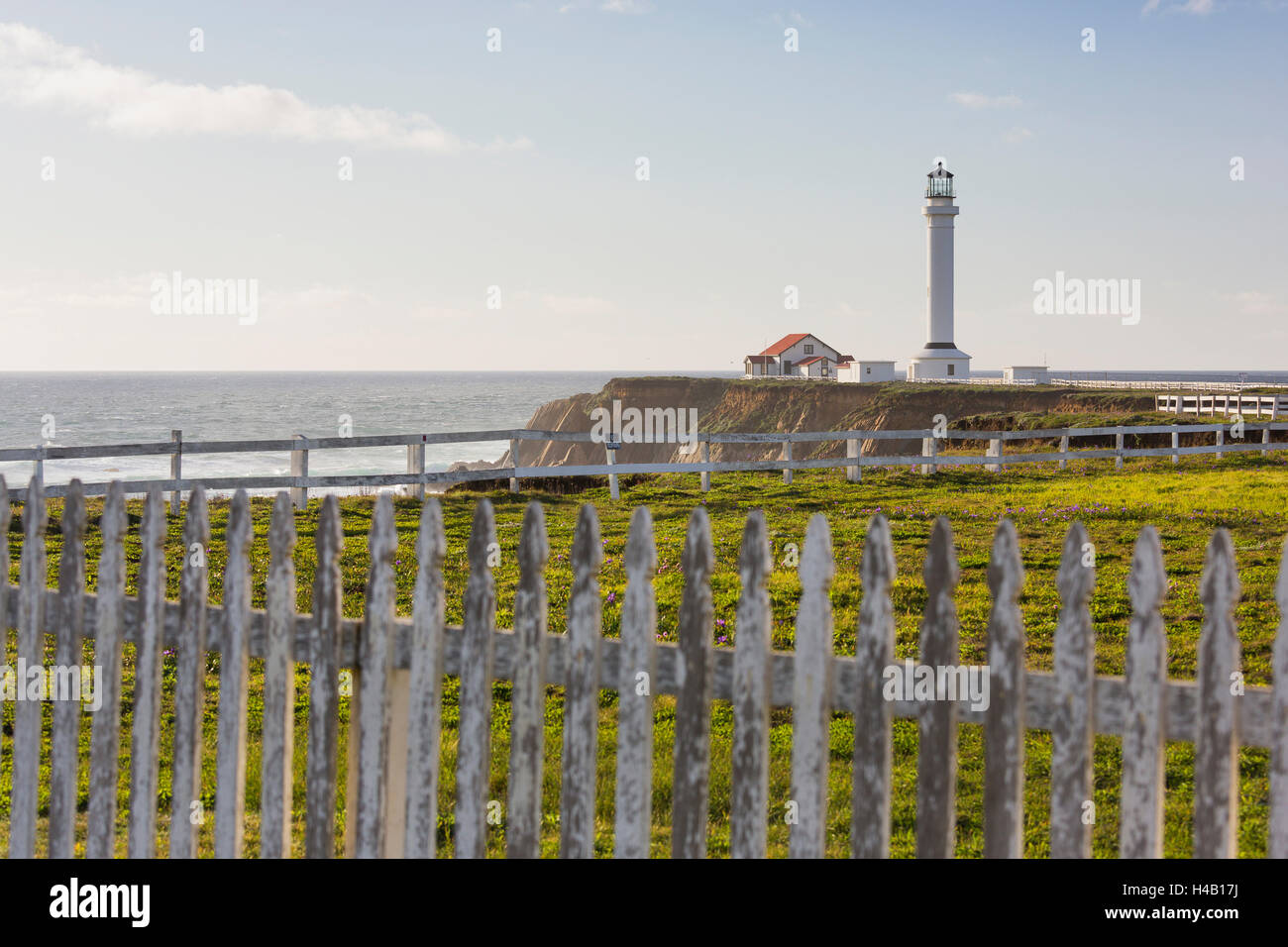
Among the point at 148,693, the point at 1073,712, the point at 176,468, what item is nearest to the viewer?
the point at 1073,712

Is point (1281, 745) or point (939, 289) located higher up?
point (939, 289)

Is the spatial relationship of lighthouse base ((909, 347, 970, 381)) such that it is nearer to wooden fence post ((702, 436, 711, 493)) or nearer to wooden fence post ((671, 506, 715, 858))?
wooden fence post ((702, 436, 711, 493))

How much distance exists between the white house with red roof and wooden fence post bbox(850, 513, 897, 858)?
82.3m

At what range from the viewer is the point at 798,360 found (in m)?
87.9

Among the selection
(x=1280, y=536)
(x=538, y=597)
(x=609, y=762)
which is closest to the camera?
(x=538, y=597)

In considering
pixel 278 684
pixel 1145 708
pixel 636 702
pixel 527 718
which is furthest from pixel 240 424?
pixel 1145 708

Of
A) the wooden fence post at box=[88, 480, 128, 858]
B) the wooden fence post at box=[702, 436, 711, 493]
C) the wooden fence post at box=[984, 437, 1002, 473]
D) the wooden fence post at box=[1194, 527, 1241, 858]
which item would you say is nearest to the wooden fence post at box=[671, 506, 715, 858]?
the wooden fence post at box=[1194, 527, 1241, 858]

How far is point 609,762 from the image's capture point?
5930 millimetres

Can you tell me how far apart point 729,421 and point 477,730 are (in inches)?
3015

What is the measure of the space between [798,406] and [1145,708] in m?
72.2

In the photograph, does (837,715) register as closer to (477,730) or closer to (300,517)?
(477,730)

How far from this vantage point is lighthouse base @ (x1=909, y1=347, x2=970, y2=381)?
70.2 m

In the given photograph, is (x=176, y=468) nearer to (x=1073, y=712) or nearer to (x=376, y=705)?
(x=376, y=705)
